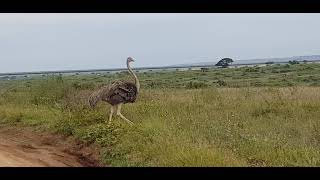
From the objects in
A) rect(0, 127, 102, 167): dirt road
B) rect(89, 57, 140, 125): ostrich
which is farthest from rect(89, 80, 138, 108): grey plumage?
rect(0, 127, 102, 167): dirt road

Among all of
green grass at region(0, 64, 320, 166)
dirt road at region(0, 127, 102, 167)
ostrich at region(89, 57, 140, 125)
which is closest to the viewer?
green grass at region(0, 64, 320, 166)

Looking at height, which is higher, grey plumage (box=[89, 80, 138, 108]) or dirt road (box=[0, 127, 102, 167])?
grey plumage (box=[89, 80, 138, 108])

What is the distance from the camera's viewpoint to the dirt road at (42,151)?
815cm

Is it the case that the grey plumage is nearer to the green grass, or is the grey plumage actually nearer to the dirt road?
the green grass

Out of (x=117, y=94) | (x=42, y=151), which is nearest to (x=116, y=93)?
(x=117, y=94)

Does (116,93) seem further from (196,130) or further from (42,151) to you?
(42,151)

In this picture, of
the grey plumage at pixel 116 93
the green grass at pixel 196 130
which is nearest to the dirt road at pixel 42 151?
the green grass at pixel 196 130

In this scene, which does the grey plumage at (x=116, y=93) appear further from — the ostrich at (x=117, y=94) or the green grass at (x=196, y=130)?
the green grass at (x=196, y=130)

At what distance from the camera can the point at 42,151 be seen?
9.58 m

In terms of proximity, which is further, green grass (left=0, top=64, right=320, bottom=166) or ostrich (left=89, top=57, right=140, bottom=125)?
ostrich (left=89, top=57, right=140, bottom=125)

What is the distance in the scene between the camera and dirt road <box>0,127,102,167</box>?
815 cm
